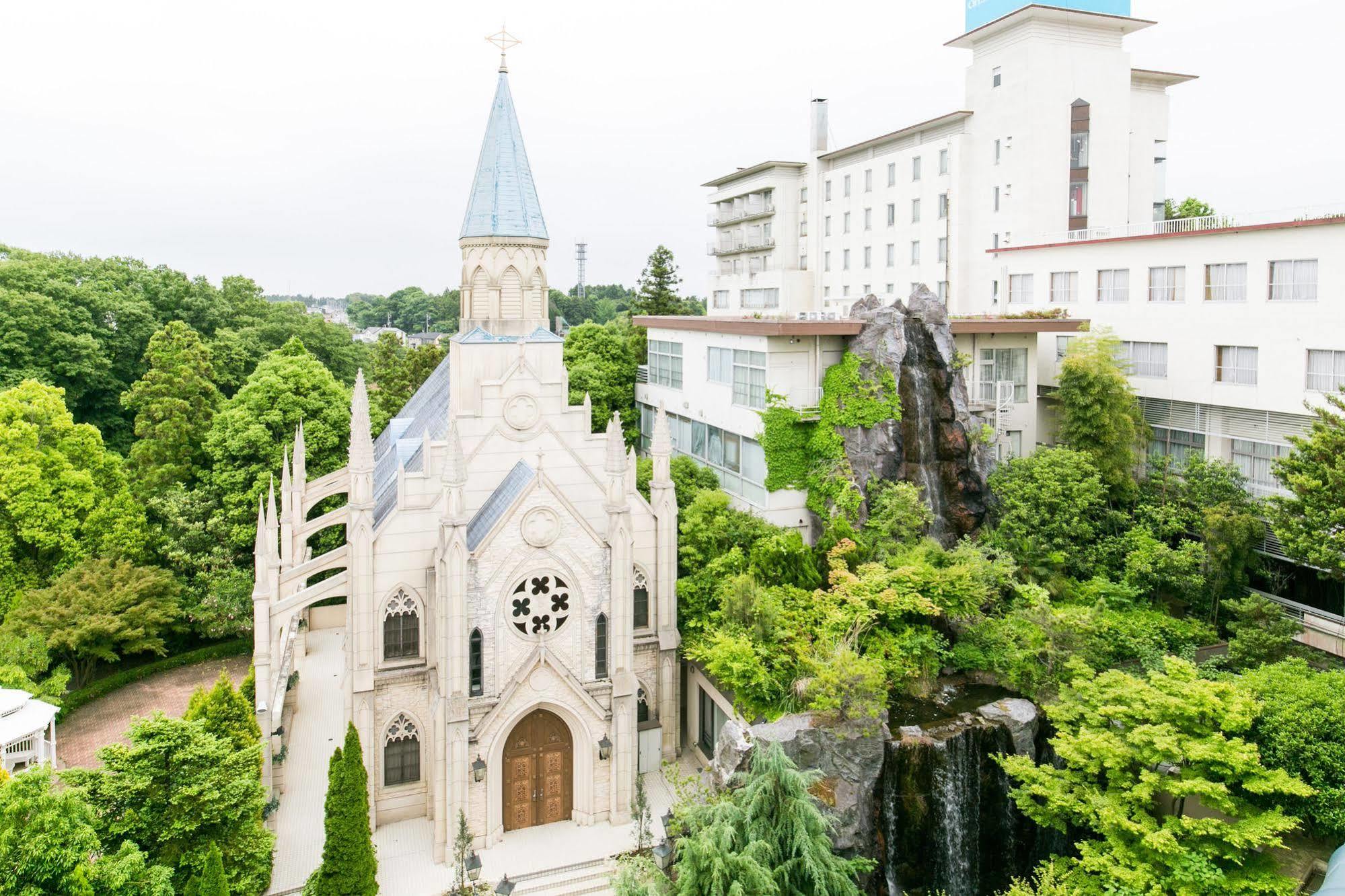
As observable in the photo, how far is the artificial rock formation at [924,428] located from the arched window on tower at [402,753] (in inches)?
610

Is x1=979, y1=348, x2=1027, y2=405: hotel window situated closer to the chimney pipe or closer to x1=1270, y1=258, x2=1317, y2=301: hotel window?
x1=1270, y1=258, x2=1317, y2=301: hotel window

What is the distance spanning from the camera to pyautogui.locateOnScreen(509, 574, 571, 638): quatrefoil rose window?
23625 millimetres

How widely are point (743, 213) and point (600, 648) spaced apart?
1720 inches

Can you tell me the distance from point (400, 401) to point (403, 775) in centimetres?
3001

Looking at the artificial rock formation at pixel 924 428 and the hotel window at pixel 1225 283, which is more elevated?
the hotel window at pixel 1225 283

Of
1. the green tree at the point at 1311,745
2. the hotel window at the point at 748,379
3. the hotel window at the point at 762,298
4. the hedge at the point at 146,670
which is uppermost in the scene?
the hotel window at the point at 762,298

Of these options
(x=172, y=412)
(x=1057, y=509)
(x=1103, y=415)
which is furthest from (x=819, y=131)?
(x=172, y=412)

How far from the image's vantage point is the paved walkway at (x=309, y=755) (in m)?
23.1

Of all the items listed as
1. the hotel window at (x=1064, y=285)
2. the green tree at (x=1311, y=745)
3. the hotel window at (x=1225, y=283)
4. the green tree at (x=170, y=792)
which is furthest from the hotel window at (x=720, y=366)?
the green tree at (x=170, y=792)

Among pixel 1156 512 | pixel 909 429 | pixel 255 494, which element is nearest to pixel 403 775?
pixel 255 494

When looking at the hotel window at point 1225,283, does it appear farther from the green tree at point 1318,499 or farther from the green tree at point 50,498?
the green tree at point 50,498

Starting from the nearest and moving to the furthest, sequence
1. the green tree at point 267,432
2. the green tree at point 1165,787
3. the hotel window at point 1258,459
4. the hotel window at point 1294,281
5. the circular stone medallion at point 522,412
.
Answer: the green tree at point 1165,787 → the circular stone medallion at point 522,412 → the hotel window at point 1294,281 → the hotel window at point 1258,459 → the green tree at point 267,432

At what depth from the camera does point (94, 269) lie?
51656mm

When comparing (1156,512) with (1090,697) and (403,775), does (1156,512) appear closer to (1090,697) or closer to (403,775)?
(1090,697)
